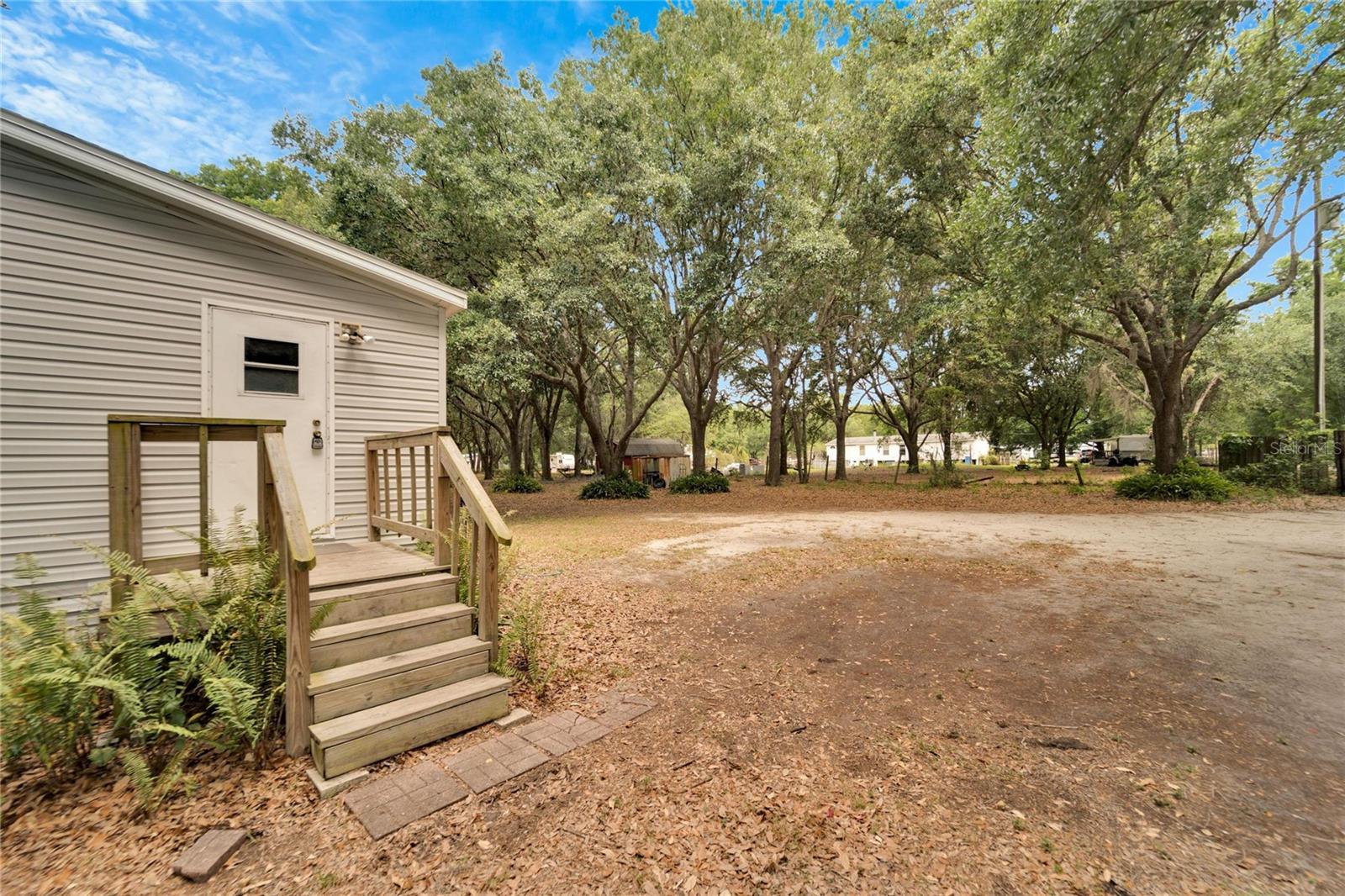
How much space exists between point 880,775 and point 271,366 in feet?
19.0

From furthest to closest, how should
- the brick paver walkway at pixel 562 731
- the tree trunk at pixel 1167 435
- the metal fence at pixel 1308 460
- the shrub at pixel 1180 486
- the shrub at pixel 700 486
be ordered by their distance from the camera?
1. the shrub at pixel 700 486
2. the tree trunk at pixel 1167 435
3. the metal fence at pixel 1308 460
4. the shrub at pixel 1180 486
5. the brick paver walkway at pixel 562 731

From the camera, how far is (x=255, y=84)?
23.3ft

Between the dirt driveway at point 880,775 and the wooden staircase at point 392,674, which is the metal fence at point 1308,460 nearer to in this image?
the dirt driveway at point 880,775

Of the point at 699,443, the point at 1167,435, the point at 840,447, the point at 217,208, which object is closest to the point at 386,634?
the point at 217,208

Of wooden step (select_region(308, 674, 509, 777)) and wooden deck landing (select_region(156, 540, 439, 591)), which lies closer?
wooden step (select_region(308, 674, 509, 777))

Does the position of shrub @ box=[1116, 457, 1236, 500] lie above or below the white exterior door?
below

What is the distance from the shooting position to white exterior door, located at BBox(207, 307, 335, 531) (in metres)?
4.54

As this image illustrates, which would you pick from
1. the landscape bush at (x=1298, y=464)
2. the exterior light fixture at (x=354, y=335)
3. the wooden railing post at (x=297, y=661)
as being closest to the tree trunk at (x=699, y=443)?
the exterior light fixture at (x=354, y=335)

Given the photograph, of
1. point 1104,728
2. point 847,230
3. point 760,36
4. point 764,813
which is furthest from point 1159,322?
point 764,813

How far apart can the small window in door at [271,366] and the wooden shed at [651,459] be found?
19.6 meters

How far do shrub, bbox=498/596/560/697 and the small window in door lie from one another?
10.5 ft

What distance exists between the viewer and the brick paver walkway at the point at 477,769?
2.21 metres

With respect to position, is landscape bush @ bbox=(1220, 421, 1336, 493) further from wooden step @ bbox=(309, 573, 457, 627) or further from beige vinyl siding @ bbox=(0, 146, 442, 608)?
beige vinyl siding @ bbox=(0, 146, 442, 608)

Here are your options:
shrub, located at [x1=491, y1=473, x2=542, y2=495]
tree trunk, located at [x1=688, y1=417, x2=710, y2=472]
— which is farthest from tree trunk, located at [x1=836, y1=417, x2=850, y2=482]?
shrub, located at [x1=491, y1=473, x2=542, y2=495]
